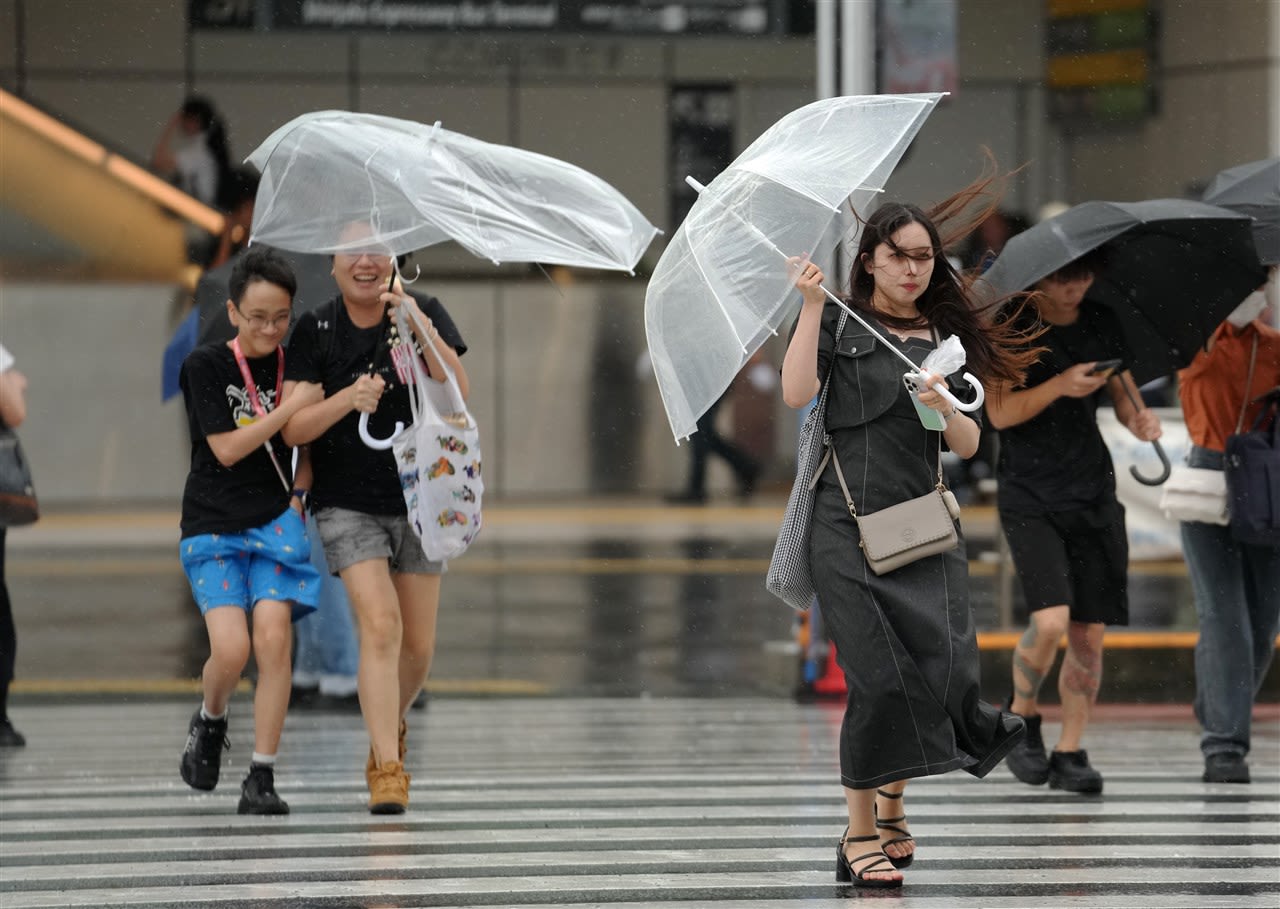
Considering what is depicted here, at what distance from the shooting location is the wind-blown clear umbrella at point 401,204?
665cm

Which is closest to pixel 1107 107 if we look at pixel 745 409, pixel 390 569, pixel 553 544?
pixel 745 409

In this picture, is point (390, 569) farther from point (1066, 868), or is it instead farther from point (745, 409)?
point (745, 409)

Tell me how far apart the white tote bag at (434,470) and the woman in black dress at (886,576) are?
1483 millimetres

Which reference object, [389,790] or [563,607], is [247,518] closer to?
[389,790]

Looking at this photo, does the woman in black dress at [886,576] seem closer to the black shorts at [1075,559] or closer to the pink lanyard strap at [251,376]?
the black shorts at [1075,559]

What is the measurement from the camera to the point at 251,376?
6.96m

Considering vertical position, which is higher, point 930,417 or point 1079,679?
point 930,417

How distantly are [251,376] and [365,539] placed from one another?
66cm

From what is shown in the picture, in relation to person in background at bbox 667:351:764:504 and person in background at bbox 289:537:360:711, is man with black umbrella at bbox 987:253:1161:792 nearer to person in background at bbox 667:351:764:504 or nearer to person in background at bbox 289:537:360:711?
person in background at bbox 289:537:360:711

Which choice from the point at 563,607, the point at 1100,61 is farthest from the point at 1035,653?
the point at 1100,61

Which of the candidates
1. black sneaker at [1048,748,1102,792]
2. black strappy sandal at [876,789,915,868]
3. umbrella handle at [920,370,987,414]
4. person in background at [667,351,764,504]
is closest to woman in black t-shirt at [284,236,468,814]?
black strappy sandal at [876,789,915,868]

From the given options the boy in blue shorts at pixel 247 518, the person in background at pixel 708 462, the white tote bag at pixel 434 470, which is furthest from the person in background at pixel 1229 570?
the person in background at pixel 708 462

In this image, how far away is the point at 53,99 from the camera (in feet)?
65.8

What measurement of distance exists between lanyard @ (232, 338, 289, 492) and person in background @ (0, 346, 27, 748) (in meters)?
1.91
